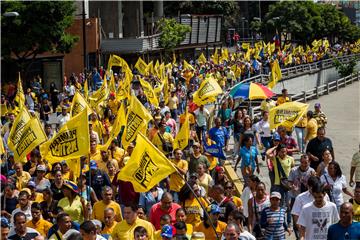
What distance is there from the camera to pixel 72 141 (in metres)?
10.8

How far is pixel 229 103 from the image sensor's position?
19219 mm

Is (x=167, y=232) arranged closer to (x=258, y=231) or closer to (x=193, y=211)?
(x=193, y=211)

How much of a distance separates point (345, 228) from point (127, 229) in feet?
7.66

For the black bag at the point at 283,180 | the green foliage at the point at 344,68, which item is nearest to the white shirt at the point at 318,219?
the black bag at the point at 283,180

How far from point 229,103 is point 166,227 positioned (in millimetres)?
11321

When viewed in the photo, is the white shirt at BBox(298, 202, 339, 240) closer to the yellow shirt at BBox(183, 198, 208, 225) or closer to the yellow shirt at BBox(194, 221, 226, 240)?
the yellow shirt at BBox(194, 221, 226, 240)

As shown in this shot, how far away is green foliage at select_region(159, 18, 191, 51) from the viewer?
5016cm

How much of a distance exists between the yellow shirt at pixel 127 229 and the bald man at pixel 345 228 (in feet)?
6.31

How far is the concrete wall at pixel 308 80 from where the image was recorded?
44.2m

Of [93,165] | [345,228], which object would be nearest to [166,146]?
[93,165]

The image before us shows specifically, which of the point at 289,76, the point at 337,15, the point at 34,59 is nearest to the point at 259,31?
the point at 337,15

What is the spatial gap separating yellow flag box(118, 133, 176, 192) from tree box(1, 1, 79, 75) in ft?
82.7

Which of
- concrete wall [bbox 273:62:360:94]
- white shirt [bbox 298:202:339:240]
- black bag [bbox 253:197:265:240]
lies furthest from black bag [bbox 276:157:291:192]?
concrete wall [bbox 273:62:360:94]

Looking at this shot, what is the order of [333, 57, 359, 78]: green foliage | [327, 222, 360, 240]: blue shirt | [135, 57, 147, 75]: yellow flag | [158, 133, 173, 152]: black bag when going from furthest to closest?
[333, 57, 359, 78]: green foliage
[135, 57, 147, 75]: yellow flag
[158, 133, 173, 152]: black bag
[327, 222, 360, 240]: blue shirt
